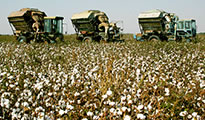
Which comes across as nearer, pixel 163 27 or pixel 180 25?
pixel 163 27

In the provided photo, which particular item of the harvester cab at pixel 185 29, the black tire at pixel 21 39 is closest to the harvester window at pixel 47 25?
the black tire at pixel 21 39

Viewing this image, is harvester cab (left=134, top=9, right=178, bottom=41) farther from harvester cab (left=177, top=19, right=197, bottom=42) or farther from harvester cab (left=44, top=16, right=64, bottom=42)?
harvester cab (left=44, top=16, right=64, bottom=42)

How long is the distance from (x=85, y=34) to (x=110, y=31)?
225 centimetres

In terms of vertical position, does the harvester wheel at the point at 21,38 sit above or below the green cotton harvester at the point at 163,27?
below

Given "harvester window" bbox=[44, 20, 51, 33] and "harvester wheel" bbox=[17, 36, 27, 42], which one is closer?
"harvester window" bbox=[44, 20, 51, 33]

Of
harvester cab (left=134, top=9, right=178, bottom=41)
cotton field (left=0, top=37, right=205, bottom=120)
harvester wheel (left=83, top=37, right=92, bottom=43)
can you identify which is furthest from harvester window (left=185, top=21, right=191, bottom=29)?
cotton field (left=0, top=37, right=205, bottom=120)

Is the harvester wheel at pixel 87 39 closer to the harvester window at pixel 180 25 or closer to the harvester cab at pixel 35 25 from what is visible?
the harvester cab at pixel 35 25

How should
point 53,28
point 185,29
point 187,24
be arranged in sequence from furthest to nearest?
point 187,24 → point 185,29 → point 53,28

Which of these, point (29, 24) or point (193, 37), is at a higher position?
point (29, 24)

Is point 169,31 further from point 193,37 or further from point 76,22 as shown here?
point 76,22

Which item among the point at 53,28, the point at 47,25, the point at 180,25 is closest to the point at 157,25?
the point at 180,25

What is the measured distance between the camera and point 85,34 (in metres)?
20.1

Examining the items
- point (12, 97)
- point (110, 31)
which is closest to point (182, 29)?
point (110, 31)

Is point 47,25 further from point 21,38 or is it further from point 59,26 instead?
point 21,38
